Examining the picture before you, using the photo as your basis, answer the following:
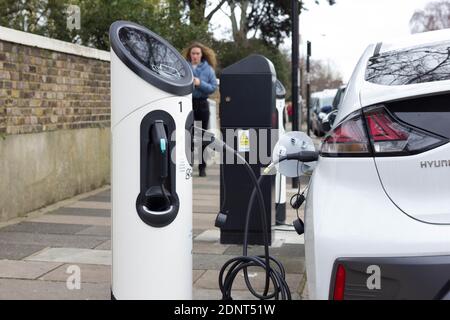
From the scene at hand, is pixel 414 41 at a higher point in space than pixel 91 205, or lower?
higher

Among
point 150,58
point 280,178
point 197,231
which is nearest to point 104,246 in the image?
point 197,231

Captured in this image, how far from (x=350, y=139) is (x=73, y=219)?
4.79m

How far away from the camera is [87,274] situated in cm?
478

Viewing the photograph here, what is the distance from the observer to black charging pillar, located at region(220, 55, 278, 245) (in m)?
5.26

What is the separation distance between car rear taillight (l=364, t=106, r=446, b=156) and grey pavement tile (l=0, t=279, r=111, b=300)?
2307mm

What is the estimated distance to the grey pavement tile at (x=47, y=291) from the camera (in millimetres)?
4207

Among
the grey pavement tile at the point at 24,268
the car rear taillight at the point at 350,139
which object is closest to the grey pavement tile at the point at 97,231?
the grey pavement tile at the point at 24,268

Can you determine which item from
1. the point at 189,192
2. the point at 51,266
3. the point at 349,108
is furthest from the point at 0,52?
the point at 349,108

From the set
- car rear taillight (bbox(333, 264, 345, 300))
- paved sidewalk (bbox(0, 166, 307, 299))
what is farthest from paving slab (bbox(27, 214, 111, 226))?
car rear taillight (bbox(333, 264, 345, 300))

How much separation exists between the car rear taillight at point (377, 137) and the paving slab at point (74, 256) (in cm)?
288

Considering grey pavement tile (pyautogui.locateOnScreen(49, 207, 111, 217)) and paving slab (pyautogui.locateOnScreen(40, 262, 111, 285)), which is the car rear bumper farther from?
grey pavement tile (pyautogui.locateOnScreen(49, 207, 111, 217))

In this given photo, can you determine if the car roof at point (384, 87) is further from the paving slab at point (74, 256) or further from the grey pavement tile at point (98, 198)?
the grey pavement tile at point (98, 198)

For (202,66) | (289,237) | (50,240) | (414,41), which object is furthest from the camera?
(202,66)

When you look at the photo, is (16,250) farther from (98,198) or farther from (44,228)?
(98,198)
